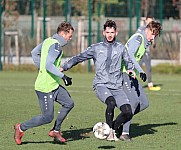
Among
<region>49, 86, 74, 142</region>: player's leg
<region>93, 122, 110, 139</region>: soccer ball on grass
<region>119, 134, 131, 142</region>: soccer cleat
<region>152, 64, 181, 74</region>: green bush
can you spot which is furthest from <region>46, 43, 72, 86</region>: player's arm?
<region>152, 64, 181, 74</region>: green bush

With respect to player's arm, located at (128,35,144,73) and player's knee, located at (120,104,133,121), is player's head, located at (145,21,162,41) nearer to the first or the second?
player's arm, located at (128,35,144,73)

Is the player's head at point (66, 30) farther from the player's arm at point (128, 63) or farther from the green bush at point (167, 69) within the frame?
the green bush at point (167, 69)

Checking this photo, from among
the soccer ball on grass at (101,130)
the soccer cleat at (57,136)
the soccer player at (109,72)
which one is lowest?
the soccer cleat at (57,136)

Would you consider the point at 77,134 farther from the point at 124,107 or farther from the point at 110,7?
the point at 110,7

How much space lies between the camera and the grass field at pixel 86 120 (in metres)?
10.0

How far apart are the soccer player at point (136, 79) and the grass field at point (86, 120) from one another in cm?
44

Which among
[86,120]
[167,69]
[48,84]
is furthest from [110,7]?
[48,84]

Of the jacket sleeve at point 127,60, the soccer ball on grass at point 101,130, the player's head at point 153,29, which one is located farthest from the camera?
the player's head at point 153,29

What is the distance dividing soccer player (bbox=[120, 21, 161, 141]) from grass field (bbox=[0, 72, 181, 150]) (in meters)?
0.44

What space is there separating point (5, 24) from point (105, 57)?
62.1 ft

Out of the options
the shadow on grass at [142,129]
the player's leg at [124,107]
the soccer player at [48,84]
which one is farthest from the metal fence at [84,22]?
the soccer player at [48,84]

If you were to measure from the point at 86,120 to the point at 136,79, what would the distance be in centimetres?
222

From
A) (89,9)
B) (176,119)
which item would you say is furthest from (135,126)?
(89,9)

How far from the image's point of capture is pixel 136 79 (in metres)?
11.0
